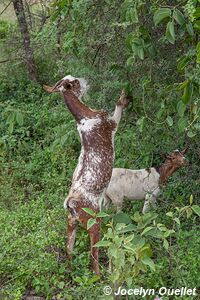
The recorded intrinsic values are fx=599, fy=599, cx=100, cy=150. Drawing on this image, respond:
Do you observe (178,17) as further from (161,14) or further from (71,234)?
(71,234)

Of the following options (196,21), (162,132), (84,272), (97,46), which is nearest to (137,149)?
(162,132)

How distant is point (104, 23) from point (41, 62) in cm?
362

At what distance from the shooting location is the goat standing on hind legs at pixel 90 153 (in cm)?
409

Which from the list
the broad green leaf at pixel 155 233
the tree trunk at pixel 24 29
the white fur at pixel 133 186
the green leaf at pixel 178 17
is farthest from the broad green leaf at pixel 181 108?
the tree trunk at pixel 24 29

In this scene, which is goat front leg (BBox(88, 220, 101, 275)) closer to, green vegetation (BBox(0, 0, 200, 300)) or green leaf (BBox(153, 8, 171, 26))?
green vegetation (BBox(0, 0, 200, 300))

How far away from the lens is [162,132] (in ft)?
15.1

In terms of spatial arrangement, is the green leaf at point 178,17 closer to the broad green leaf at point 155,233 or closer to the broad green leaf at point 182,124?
the broad green leaf at point 182,124

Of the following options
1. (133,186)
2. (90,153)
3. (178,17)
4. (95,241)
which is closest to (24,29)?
(133,186)

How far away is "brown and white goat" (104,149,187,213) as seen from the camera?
15.8ft

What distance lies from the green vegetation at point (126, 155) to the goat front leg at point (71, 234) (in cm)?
9

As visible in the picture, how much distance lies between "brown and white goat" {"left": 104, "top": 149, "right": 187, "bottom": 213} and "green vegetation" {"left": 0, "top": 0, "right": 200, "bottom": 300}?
0.47 ft

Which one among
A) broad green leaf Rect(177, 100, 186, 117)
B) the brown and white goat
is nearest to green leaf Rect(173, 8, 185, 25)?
broad green leaf Rect(177, 100, 186, 117)

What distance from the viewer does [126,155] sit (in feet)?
17.5

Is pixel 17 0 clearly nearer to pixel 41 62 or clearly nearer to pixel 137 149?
pixel 41 62
